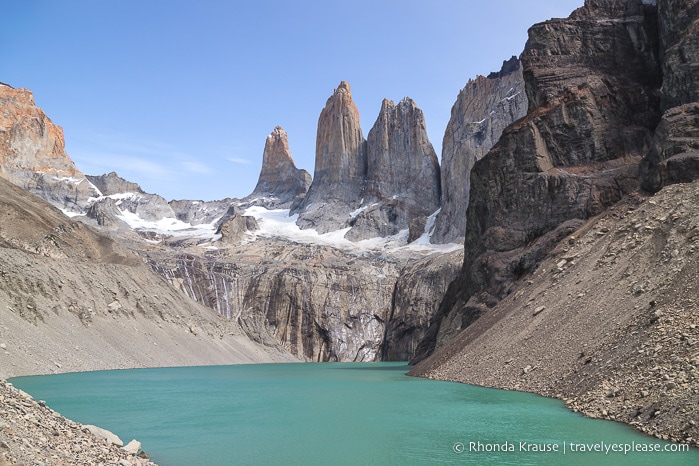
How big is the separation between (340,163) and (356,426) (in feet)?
520

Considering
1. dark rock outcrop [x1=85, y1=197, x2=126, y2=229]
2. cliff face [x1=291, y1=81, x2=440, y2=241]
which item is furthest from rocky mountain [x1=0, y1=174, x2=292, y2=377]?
dark rock outcrop [x1=85, y1=197, x2=126, y2=229]

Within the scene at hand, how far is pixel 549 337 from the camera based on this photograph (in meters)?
28.0

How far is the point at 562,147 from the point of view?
48.8 metres

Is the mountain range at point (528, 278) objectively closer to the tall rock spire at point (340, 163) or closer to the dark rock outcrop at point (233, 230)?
the dark rock outcrop at point (233, 230)

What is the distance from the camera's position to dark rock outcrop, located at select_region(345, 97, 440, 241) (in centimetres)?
16175

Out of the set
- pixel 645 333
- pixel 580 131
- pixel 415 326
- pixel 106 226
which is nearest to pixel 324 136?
pixel 106 226

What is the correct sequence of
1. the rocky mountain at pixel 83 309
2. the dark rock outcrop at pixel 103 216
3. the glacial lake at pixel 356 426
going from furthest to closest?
the dark rock outcrop at pixel 103 216, the rocky mountain at pixel 83 309, the glacial lake at pixel 356 426

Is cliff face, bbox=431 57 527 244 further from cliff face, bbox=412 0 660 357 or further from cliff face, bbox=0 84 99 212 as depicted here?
cliff face, bbox=0 84 99 212

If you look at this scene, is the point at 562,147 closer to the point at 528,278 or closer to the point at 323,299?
the point at 528,278

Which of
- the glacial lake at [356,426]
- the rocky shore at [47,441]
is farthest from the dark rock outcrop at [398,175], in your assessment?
the rocky shore at [47,441]

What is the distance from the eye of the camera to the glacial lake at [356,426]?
1478cm

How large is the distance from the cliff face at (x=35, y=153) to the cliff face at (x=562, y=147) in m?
160

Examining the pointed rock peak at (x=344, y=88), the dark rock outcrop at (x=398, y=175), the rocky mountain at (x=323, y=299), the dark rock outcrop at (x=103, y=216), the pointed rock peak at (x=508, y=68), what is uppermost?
the pointed rock peak at (x=344, y=88)

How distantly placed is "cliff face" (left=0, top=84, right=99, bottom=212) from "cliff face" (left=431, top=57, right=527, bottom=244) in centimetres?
11835
